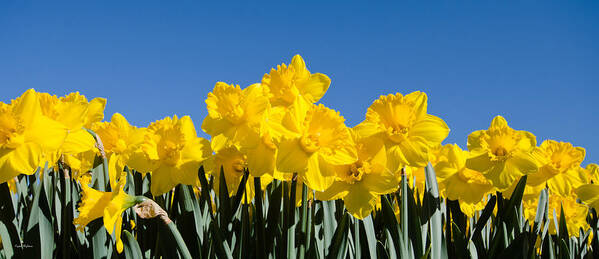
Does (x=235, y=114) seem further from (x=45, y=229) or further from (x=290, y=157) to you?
(x=45, y=229)

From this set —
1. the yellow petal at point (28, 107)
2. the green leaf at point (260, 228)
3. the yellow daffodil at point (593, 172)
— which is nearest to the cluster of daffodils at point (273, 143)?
the yellow petal at point (28, 107)

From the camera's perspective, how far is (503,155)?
2064 mm

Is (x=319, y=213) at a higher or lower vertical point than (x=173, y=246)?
higher

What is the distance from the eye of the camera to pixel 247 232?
1.88 metres

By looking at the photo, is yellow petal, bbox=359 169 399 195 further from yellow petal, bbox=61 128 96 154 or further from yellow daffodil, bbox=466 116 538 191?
yellow petal, bbox=61 128 96 154

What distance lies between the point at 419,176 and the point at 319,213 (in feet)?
2.48

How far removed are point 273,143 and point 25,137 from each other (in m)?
0.92

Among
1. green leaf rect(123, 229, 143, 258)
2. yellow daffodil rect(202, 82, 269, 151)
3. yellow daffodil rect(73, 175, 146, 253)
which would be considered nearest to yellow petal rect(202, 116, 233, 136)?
yellow daffodil rect(202, 82, 269, 151)

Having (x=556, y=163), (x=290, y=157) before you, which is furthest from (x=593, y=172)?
(x=290, y=157)

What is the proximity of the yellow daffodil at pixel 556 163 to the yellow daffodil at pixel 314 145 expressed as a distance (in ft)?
4.24

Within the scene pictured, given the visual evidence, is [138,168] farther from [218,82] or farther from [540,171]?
[540,171]

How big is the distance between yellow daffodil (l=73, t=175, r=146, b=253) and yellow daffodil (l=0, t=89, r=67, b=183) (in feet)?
0.65

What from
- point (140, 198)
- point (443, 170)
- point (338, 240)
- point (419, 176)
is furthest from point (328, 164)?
point (419, 176)

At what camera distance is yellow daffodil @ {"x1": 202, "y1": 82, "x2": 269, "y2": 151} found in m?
1.55
